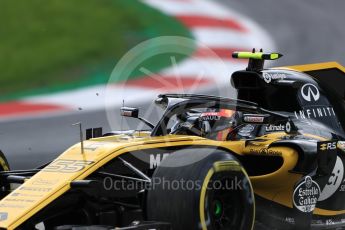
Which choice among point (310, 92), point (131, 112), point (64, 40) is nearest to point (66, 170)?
point (131, 112)

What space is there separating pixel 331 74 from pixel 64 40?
488cm

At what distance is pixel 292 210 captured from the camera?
7.55 m

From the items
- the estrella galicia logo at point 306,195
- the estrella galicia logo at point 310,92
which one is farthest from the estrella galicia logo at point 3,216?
the estrella galicia logo at point 310,92

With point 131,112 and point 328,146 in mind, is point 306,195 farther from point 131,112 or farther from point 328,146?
point 131,112

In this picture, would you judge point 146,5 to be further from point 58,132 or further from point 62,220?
point 62,220

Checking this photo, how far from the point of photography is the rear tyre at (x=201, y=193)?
6.33 m

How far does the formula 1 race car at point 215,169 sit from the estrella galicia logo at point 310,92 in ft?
0.04

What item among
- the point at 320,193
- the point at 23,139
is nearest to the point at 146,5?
the point at 23,139

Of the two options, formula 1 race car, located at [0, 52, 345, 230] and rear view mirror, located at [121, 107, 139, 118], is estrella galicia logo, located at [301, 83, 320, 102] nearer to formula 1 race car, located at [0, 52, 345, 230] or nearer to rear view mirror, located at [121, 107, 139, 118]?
formula 1 race car, located at [0, 52, 345, 230]

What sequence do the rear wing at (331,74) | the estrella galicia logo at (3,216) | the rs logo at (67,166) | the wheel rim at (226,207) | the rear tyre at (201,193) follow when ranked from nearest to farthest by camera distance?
the rear tyre at (201,193) < the estrella galicia logo at (3,216) < the wheel rim at (226,207) < the rs logo at (67,166) < the rear wing at (331,74)

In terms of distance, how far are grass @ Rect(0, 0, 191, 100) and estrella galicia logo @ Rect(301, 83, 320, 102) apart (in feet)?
15.6

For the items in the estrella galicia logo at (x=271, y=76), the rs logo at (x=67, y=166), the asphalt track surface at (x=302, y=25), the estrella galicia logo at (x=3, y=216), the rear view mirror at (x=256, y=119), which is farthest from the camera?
the asphalt track surface at (x=302, y=25)

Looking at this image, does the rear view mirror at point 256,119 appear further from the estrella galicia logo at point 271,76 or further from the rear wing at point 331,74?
the rear wing at point 331,74

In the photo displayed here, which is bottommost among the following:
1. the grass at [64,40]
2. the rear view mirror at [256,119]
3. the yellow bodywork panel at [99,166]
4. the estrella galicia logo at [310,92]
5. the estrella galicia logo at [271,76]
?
the yellow bodywork panel at [99,166]
